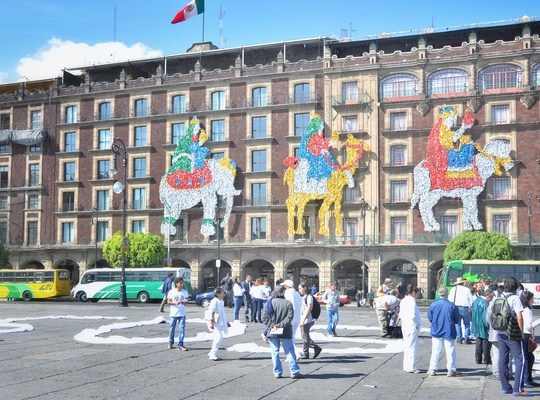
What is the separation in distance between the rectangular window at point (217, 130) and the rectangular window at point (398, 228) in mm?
16093

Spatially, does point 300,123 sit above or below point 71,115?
below

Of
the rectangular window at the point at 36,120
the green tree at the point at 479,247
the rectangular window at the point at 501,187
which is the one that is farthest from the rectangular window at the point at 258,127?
the rectangular window at the point at 36,120

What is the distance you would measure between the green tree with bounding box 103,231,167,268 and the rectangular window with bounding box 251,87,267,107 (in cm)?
1393

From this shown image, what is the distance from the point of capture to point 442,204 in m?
55.2

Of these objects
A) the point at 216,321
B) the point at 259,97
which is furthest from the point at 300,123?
the point at 216,321

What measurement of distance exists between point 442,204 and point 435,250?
354cm

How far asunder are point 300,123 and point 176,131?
11.3m

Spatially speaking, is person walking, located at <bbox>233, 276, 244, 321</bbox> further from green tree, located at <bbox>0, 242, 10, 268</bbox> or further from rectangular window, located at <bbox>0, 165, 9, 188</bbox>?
rectangular window, located at <bbox>0, 165, 9, 188</bbox>

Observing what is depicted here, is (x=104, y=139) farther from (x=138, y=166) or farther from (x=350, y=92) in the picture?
(x=350, y=92)

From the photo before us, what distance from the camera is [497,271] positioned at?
41.8 meters

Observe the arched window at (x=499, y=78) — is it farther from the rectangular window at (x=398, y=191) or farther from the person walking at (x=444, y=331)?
the person walking at (x=444, y=331)

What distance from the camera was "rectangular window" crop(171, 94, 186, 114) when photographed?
6310 cm

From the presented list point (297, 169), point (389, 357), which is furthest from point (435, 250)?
point (389, 357)

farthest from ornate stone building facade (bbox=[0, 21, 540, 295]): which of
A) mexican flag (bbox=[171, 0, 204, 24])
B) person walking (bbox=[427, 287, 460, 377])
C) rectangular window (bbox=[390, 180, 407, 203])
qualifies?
person walking (bbox=[427, 287, 460, 377])
